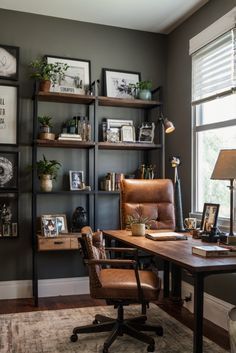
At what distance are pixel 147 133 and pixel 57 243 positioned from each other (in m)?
1.51

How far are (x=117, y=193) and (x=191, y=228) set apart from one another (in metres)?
1.01

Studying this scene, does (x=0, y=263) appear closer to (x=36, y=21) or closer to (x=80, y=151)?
(x=80, y=151)

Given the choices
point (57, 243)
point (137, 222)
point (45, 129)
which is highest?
point (45, 129)

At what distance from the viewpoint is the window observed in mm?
3361

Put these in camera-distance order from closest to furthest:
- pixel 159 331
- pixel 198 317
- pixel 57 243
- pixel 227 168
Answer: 1. pixel 198 317
2. pixel 227 168
3. pixel 159 331
4. pixel 57 243

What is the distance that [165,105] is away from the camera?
14.8 ft

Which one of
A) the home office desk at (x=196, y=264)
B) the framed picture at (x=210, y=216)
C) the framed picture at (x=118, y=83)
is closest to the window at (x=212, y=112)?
the framed picture at (x=210, y=216)

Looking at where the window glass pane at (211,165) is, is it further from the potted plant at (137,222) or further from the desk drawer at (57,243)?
the desk drawer at (57,243)

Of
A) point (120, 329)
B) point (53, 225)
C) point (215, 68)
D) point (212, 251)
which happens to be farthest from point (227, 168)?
point (53, 225)

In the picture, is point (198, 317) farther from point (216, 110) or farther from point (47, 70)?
point (47, 70)

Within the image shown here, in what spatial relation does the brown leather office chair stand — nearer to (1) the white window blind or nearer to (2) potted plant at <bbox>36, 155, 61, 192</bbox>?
(2) potted plant at <bbox>36, 155, 61, 192</bbox>

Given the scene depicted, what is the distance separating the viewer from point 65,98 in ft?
13.1

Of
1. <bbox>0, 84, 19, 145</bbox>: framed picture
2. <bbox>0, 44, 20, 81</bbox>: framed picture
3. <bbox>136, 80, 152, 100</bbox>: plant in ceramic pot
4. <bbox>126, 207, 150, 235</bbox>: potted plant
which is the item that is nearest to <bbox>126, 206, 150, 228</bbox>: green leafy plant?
<bbox>126, 207, 150, 235</bbox>: potted plant

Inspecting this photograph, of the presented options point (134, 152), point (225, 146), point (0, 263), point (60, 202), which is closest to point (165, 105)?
point (134, 152)
